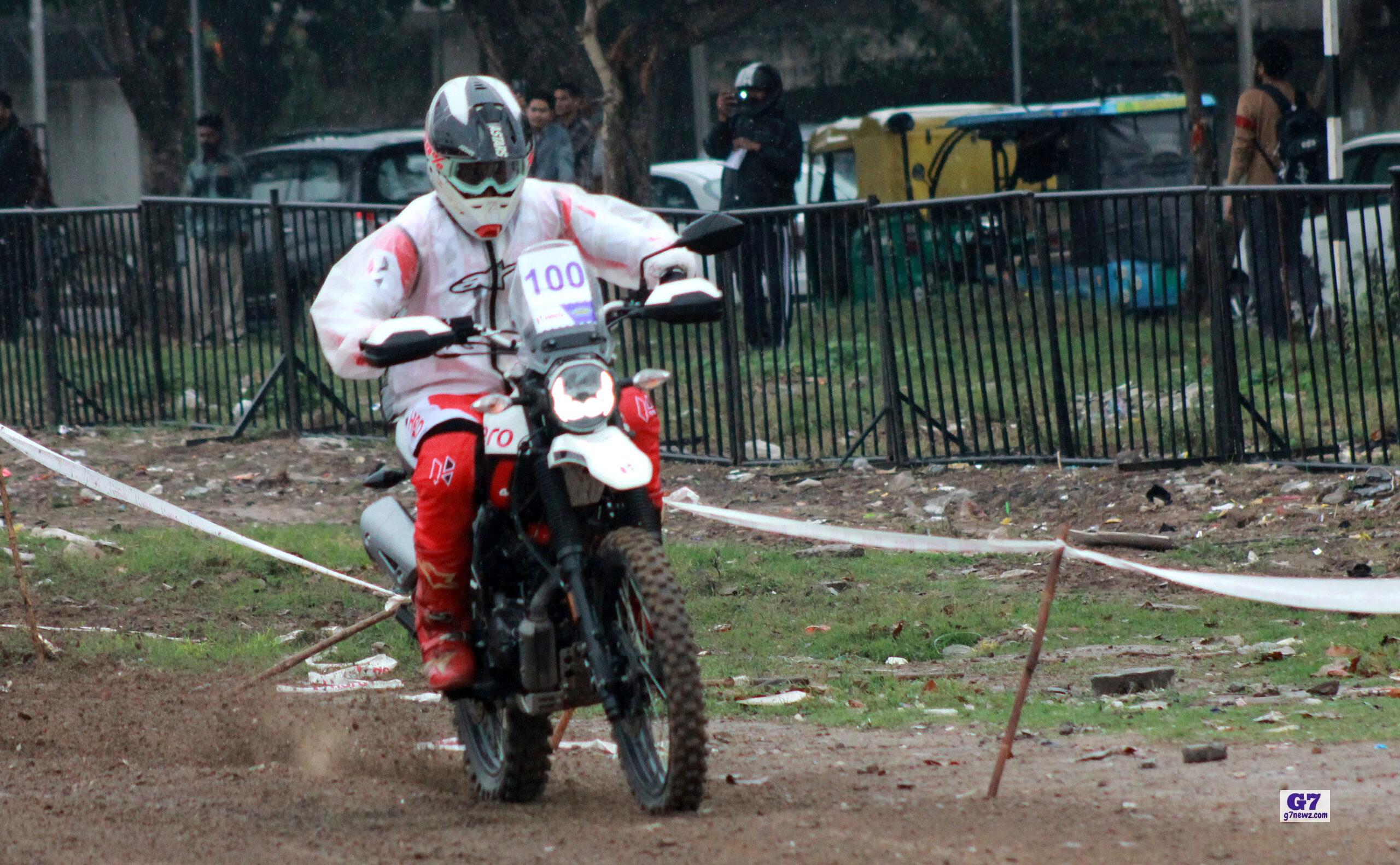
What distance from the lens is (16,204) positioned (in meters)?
17.1

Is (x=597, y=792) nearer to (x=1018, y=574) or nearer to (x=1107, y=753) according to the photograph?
(x=1107, y=753)

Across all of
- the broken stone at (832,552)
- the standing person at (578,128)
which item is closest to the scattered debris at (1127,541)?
the broken stone at (832,552)

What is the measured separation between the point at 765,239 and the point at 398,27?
24.8 metres

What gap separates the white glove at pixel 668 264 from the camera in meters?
4.89

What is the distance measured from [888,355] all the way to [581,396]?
6.64 meters

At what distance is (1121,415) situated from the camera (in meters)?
10.9

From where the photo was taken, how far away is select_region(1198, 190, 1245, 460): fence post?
9.49 metres

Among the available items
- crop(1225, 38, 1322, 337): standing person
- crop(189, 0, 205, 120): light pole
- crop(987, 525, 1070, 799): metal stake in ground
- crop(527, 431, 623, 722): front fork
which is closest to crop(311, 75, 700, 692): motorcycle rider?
crop(527, 431, 623, 722): front fork

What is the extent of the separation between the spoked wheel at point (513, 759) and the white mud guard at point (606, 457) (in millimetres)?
764

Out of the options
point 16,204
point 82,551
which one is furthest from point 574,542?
point 16,204

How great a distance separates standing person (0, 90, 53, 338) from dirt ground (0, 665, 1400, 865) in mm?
8033

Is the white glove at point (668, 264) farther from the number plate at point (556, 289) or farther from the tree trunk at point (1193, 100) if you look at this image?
the tree trunk at point (1193, 100)

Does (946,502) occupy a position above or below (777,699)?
above

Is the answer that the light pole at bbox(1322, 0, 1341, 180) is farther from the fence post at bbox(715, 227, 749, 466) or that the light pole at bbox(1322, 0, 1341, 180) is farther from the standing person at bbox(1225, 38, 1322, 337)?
the fence post at bbox(715, 227, 749, 466)
